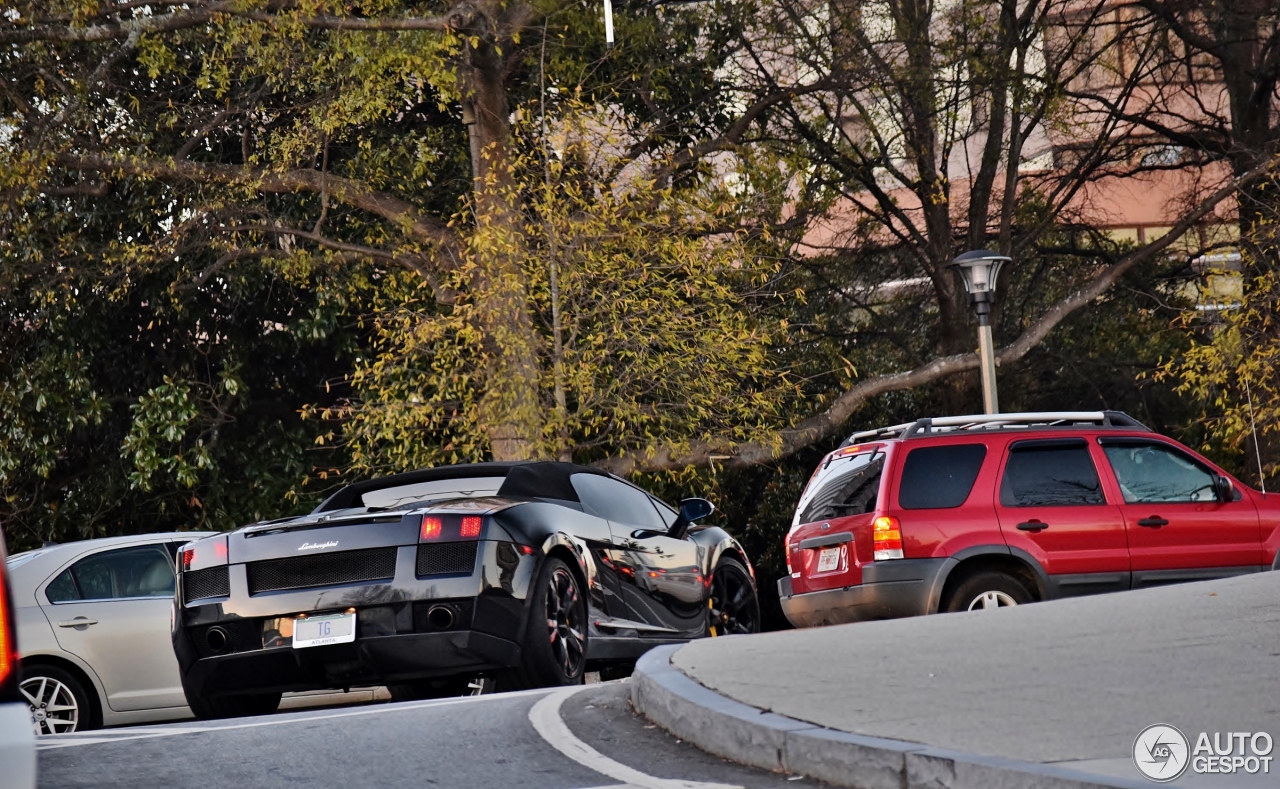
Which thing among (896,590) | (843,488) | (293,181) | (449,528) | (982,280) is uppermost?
(293,181)

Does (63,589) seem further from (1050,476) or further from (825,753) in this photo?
(825,753)

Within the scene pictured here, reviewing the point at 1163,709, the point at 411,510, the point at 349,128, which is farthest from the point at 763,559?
the point at 1163,709

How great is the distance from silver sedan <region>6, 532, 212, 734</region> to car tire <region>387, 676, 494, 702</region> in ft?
5.53

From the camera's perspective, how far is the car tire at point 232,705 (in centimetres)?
980

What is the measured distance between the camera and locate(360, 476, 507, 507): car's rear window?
10.3 metres

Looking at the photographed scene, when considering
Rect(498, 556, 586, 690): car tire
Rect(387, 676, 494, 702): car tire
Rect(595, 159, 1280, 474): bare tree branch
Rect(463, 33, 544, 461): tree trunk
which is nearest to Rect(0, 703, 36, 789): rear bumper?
Rect(498, 556, 586, 690): car tire

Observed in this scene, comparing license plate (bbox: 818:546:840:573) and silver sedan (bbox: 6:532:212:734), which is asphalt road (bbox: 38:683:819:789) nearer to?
silver sedan (bbox: 6:532:212:734)

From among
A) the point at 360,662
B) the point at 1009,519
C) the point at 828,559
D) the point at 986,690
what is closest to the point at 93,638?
the point at 360,662

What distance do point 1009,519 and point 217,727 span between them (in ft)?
20.3

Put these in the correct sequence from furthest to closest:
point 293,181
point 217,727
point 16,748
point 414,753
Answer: point 293,181
point 217,727
point 414,753
point 16,748

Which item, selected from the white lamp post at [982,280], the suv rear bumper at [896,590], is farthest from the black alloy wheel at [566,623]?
the white lamp post at [982,280]

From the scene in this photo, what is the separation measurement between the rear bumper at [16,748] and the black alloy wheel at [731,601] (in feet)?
29.8

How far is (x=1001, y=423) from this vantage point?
12742 millimetres

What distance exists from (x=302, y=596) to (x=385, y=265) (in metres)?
13.7
